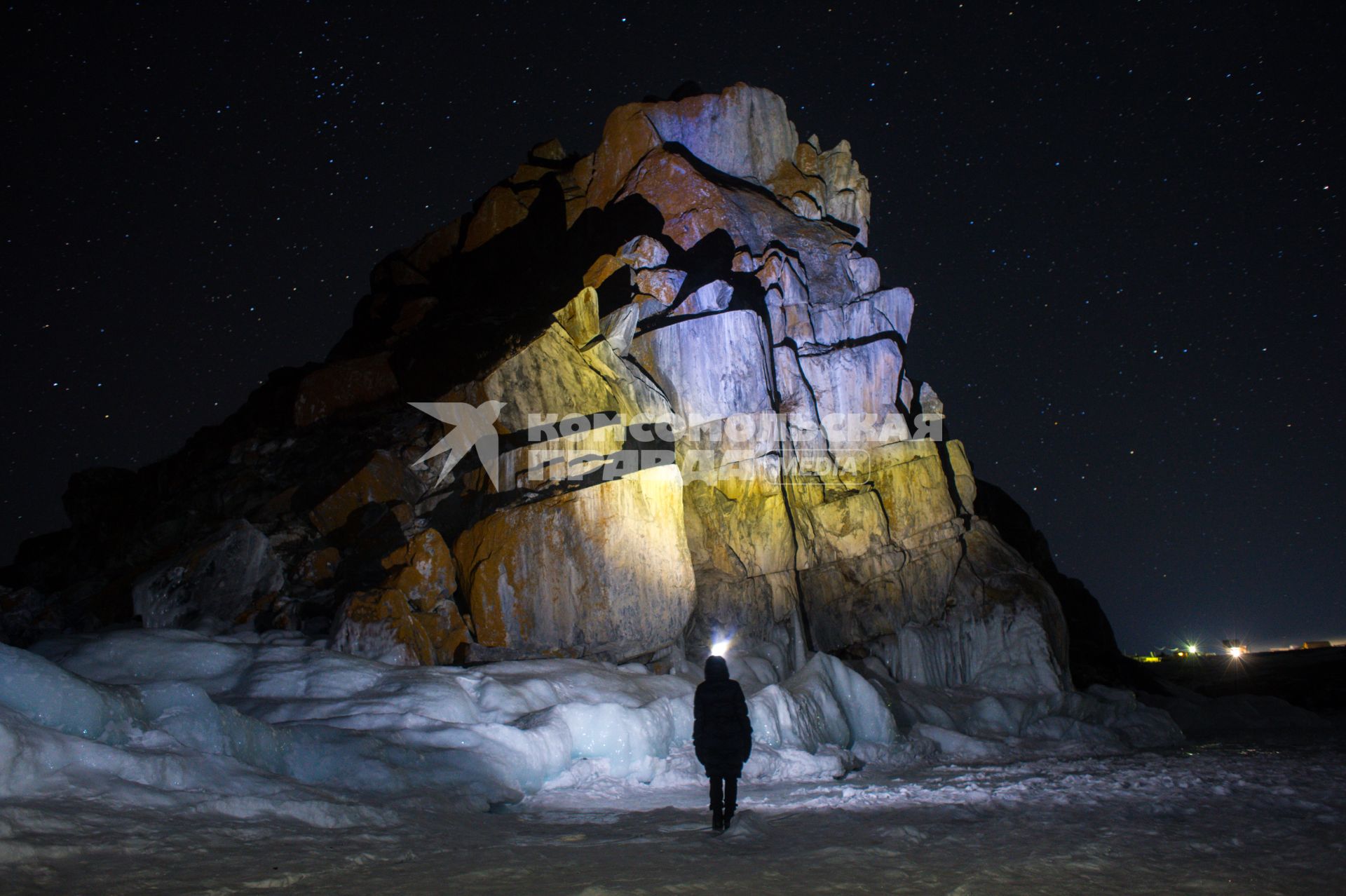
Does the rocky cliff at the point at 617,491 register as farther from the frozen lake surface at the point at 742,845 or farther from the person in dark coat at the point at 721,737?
the person in dark coat at the point at 721,737

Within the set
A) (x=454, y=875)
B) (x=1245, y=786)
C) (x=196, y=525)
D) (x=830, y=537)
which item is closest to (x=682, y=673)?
(x=830, y=537)

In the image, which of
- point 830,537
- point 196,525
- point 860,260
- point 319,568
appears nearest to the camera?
point 319,568

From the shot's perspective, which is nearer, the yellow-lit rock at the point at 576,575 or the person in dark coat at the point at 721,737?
the person in dark coat at the point at 721,737

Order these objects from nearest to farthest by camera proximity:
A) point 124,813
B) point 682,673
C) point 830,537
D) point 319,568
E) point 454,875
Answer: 1. point 454,875
2. point 124,813
3. point 682,673
4. point 319,568
5. point 830,537

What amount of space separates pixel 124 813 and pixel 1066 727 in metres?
16.6

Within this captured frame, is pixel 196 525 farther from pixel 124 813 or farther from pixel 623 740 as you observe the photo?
pixel 124 813

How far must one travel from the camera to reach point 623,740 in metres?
10.4

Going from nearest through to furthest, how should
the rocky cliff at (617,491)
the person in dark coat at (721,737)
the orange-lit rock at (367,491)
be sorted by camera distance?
the person in dark coat at (721,737)
the rocky cliff at (617,491)
the orange-lit rock at (367,491)

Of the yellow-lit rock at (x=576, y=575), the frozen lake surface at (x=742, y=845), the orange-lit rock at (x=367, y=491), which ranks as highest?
the orange-lit rock at (x=367, y=491)

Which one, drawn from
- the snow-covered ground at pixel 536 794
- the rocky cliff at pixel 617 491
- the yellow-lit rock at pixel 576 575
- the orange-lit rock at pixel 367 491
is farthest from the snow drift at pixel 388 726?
the orange-lit rock at pixel 367 491

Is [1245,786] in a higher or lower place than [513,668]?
lower

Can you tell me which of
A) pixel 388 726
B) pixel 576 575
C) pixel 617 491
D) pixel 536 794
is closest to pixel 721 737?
pixel 536 794

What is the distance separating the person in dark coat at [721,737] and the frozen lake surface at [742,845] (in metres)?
0.27

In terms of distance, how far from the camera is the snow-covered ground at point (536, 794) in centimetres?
459
